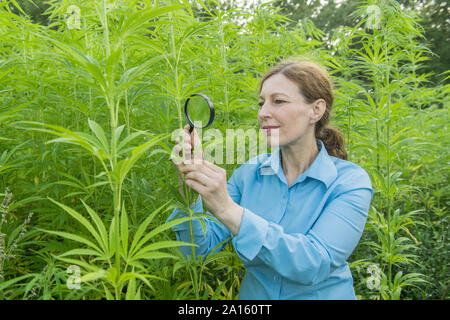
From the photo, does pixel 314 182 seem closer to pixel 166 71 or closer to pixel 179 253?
pixel 179 253

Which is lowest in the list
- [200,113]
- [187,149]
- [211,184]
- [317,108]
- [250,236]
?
[250,236]

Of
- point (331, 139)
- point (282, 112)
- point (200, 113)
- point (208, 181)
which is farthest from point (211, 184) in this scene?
point (331, 139)

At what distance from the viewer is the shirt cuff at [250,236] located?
126 centimetres

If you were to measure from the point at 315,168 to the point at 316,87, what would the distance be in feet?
1.20


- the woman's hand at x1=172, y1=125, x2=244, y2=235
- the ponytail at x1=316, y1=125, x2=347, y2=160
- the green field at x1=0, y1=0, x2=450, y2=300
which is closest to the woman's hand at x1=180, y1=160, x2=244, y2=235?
the woman's hand at x1=172, y1=125, x2=244, y2=235

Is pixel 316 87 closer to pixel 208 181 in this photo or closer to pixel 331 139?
pixel 331 139

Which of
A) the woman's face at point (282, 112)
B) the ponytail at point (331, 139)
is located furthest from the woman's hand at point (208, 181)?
the ponytail at point (331, 139)

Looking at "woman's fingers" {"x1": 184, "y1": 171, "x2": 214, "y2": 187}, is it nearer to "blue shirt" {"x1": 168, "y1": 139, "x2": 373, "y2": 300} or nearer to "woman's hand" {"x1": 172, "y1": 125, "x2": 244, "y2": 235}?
"woman's hand" {"x1": 172, "y1": 125, "x2": 244, "y2": 235}

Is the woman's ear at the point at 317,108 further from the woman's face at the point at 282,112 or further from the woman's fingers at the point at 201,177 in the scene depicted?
the woman's fingers at the point at 201,177

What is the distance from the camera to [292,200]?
1.69m

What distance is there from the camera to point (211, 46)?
2762 mm

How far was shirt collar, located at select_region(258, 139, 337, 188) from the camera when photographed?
1.63 metres
